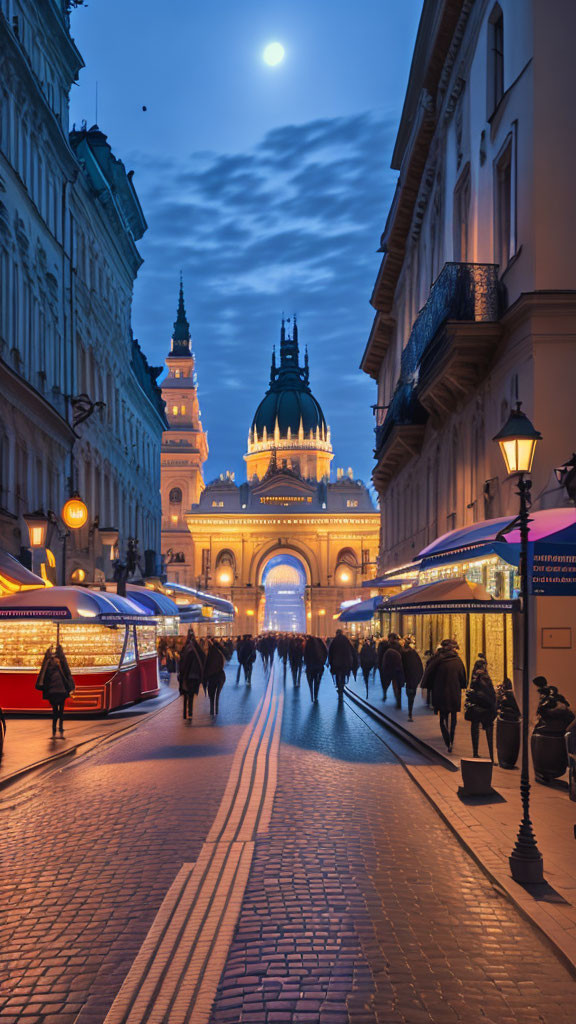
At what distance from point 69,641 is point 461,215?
14888 millimetres

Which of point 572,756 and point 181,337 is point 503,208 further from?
point 181,337

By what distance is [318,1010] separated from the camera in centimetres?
548

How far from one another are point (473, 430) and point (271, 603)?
123 metres

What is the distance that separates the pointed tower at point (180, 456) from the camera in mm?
110062

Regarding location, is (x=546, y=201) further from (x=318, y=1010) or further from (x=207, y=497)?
(x=207, y=497)

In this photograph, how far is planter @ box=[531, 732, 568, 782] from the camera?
41.7 ft

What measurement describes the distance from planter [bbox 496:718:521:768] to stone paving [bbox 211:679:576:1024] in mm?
3191

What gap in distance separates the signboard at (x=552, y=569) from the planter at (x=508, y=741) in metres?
1.94

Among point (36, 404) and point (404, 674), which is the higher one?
point (36, 404)

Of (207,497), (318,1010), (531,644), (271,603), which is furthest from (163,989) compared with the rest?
(271,603)

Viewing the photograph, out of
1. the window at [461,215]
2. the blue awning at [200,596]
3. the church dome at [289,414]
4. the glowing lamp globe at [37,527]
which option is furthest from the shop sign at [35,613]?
the church dome at [289,414]

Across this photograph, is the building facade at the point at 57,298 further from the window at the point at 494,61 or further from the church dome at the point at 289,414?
the church dome at the point at 289,414

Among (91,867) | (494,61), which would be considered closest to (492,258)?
(494,61)

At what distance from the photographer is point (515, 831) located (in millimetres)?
9945
